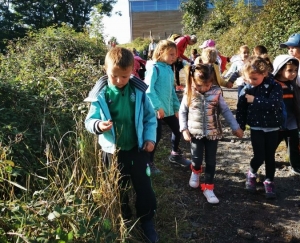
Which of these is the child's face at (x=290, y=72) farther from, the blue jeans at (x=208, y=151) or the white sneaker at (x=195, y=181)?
the white sneaker at (x=195, y=181)

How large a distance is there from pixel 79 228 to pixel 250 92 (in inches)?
95.7

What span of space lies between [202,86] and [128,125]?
1.18 meters

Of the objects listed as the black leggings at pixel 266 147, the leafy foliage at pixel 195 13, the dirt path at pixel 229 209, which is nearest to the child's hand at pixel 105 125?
the dirt path at pixel 229 209

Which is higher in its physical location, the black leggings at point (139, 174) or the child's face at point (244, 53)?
the child's face at point (244, 53)

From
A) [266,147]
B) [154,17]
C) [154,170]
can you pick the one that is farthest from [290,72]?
[154,17]

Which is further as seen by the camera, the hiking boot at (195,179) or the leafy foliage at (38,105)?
the hiking boot at (195,179)

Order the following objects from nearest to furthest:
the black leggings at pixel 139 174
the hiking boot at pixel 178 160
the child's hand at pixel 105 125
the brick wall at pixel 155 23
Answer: the child's hand at pixel 105 125
the black leggings at pixel 139 174
the hiking boot at pixel 178 160
the brick wall at pixel 155 23

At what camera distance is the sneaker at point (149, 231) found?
2.76 m

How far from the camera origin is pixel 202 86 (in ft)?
11.6

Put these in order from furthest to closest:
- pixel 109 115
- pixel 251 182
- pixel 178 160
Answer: pixel 178 160
pixel 251 182
pixel 109 115

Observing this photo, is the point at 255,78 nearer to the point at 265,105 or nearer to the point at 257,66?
the point at 257,66

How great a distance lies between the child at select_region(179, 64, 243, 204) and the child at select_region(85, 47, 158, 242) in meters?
0.96

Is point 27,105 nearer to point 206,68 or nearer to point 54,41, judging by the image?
point 206,68

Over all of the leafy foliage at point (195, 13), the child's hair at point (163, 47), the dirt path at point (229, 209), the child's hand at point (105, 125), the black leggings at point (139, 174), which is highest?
the leafy foliage at point (195, 13)
